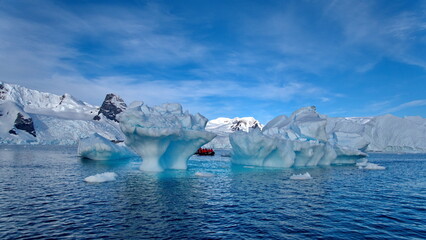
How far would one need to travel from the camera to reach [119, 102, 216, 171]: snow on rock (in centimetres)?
2855

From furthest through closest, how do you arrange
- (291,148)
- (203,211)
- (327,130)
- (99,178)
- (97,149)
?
1. (327,130)
2. (97,149)
3. (291,148)
4. (99,178)
5. (203,211)

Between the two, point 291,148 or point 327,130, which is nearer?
point 291,148

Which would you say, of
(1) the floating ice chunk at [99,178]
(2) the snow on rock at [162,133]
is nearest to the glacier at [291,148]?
(2) the snow on rock at [162,133]

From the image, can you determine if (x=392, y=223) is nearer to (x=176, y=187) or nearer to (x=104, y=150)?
(x=176, y=187)

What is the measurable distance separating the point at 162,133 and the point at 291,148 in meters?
19.8

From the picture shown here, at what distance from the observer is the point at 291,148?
40281 millimetres

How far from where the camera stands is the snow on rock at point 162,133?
28.5 metres

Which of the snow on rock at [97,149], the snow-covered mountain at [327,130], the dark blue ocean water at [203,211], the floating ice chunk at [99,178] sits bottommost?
the dark blue ocean water at [203,211]

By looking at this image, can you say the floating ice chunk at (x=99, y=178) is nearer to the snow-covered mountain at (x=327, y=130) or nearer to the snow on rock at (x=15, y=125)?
the snow-covered mountain at (x=327, y=130)

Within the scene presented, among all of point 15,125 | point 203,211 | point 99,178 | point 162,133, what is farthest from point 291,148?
point 15,125

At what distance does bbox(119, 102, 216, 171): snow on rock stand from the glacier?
859 centimetres

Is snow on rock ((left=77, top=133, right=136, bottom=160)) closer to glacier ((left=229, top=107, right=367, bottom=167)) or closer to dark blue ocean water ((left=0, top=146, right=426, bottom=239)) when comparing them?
glacier ((left=229, top=107, right=367, bottom=167))

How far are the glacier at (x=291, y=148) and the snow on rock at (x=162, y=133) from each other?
28.2ft

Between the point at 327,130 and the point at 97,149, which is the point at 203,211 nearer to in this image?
the point at 97,149
